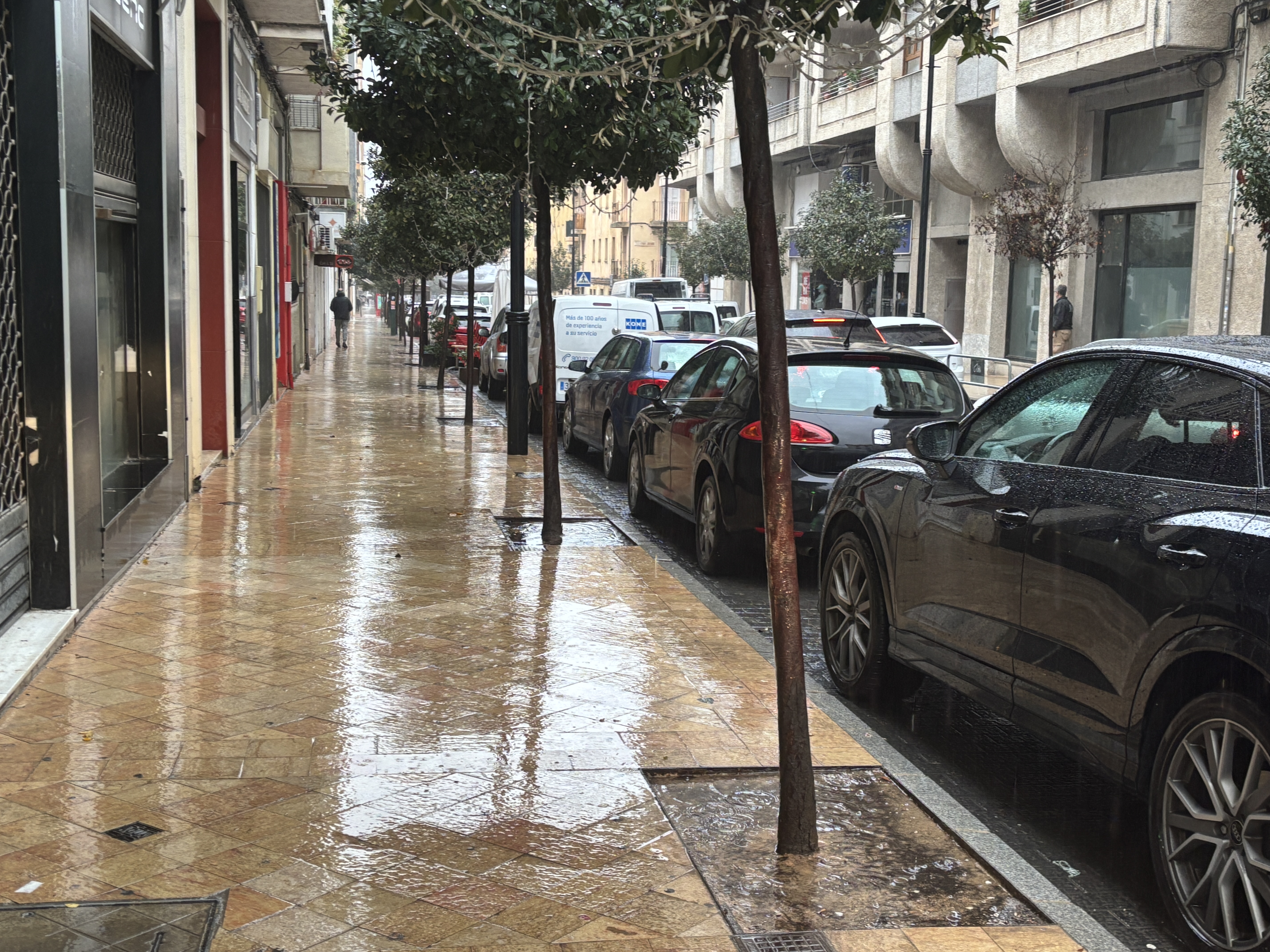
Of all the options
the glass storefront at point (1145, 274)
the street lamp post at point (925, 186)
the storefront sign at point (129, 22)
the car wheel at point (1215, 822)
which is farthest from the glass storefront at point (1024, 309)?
the car wheel at point (1215, 822)

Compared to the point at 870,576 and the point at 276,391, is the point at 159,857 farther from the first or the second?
the point at 276,391

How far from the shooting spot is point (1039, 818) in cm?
504

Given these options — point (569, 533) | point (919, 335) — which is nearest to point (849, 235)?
point (919, 335)

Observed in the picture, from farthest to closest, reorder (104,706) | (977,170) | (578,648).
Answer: (977,170)
(578,648)
(104,706)

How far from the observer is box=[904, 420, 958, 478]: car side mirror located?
5.62 m

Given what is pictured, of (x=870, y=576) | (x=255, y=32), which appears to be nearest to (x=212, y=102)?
(x=255, y=32)

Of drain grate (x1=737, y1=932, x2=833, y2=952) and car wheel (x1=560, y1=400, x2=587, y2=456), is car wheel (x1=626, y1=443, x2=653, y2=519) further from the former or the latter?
drain grate (x1=737, y1=932, x2=833, y2=952)

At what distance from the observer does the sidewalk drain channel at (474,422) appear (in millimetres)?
18984

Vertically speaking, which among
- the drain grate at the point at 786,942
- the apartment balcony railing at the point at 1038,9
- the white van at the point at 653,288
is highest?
the apartment balcony railing at the point at 1038,9

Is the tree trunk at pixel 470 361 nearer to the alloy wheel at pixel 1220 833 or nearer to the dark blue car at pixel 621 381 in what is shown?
the dark blue car at pixel 621 381

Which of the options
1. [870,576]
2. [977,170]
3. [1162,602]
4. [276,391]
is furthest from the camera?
[977,170]

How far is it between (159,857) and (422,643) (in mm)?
2791

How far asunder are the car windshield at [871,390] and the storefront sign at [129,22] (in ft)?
14.8

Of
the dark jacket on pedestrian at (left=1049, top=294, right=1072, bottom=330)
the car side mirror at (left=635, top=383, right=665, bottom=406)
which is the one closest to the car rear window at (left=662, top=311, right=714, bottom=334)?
the car side mirror at (left=635, top=383, right=665, bottom=406)
